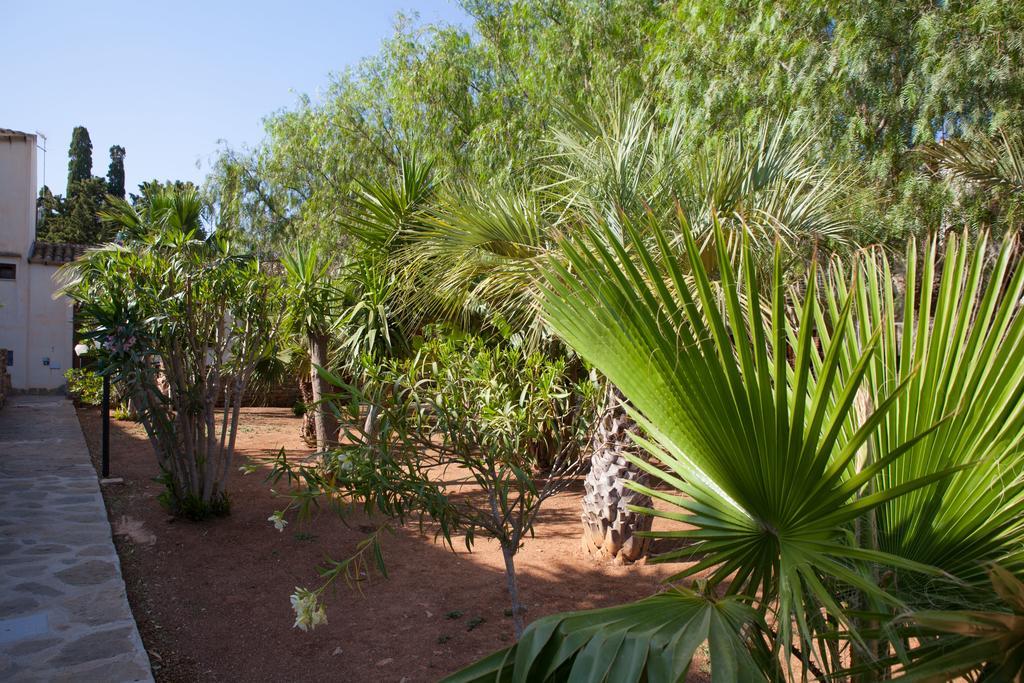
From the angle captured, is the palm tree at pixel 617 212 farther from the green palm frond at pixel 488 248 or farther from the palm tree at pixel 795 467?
the palm tree at pixel 795 467

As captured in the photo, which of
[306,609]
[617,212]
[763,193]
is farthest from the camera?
[763,193]

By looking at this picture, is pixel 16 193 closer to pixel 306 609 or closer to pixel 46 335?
pixel 46 335

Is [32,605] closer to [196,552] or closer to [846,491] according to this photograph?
[196,552]

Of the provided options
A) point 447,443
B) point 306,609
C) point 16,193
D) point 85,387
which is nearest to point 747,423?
point 306,609

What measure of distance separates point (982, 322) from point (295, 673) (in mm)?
3731

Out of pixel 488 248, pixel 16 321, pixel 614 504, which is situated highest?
pixel 16 321

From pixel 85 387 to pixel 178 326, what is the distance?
35.2 ft

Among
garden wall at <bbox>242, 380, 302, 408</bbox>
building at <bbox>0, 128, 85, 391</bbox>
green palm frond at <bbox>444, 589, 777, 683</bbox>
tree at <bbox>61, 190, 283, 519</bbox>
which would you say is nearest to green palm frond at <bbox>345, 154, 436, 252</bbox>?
tree at <bbox>61, 190, 283, 519</bbox>

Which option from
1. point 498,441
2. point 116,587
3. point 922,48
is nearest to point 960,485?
point 498,441

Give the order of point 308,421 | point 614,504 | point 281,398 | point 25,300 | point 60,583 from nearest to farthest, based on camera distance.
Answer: point 60,583, point 614,504, point 308,421, point 281,398, point 25,300

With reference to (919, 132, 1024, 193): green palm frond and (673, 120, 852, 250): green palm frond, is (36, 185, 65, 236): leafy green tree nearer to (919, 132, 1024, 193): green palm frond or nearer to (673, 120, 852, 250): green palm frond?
(673, 120, 852, 250): green palm frond

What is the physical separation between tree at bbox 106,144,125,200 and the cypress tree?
3.93ft

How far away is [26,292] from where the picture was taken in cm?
1891

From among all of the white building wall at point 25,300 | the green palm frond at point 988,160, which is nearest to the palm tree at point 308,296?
the green palm frond at point 988,160
